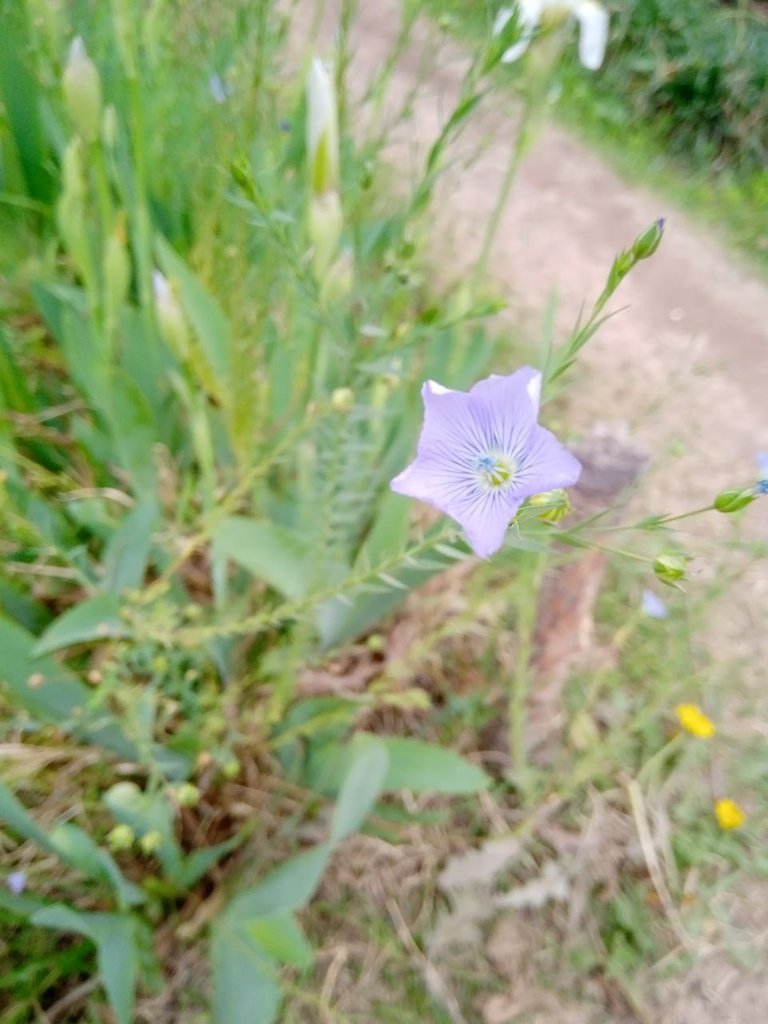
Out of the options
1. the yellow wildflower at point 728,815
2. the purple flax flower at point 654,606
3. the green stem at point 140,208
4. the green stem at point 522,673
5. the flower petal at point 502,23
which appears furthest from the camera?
the purple flax flower at point 654,606

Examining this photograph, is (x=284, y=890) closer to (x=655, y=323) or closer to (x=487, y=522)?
(x=487, y=522)

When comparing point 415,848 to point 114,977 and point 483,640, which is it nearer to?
point 483,640

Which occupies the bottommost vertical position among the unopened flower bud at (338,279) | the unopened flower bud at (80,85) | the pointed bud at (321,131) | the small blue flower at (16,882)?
the small blue flower at (16,882)

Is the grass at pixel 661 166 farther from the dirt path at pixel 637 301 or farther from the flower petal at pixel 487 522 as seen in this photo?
the flower petal at pixel 487 522

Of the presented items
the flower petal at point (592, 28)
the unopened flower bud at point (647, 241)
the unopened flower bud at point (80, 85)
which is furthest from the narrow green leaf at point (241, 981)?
the flower petal at point (592, 28)

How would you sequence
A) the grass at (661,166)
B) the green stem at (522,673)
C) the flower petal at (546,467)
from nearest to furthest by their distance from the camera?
the flower petal at (546,467)
the green stem at (522,673)
the grass at (661,166)

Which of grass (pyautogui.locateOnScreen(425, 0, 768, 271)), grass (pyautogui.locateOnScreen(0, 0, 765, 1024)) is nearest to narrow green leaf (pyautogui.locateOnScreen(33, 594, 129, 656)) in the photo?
grass (pyautogui.locateOnScreen(0, 0, 765, 1024))

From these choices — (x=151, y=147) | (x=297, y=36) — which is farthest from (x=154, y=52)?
(x=297, y=36)
